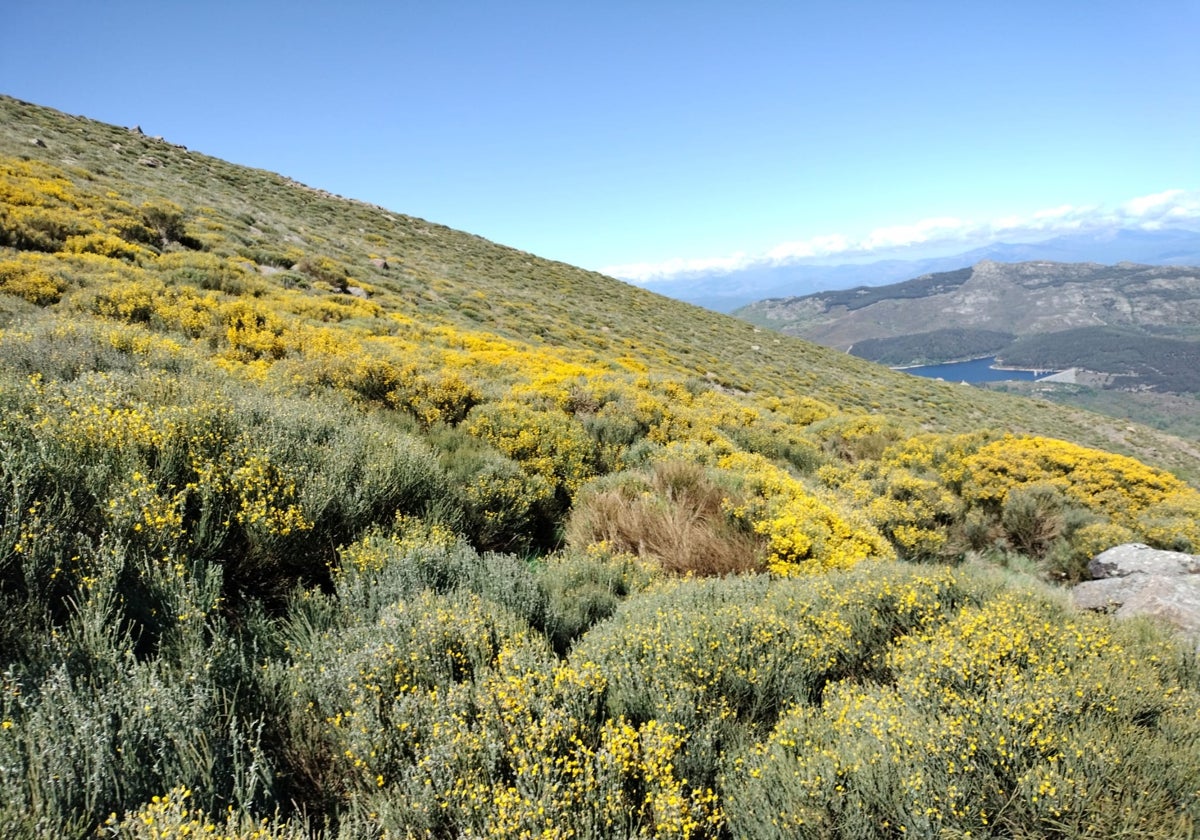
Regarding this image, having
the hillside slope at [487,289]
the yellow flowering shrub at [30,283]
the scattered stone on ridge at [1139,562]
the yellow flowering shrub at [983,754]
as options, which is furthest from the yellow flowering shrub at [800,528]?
the hillside slope at [487,289]

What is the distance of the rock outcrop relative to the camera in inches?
191

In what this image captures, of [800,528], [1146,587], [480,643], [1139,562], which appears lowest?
[1139,562]

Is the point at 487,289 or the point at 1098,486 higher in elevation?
the point at 487,289

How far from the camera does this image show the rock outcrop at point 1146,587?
4852 millimetres

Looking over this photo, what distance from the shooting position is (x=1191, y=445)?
34.9 meters

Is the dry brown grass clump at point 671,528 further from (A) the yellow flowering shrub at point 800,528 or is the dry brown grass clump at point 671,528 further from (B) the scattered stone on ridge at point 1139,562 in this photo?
(B) the scattered stone on ridge at point 1139,562

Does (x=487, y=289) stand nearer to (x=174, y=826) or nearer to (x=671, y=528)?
(x=671, y=528)

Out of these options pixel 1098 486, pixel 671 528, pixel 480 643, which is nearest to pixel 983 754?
pixel 480 643

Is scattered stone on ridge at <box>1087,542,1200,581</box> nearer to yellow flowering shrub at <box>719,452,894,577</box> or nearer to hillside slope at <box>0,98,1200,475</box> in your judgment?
yellow flowering shrub at <box>719,452,894,577</box>

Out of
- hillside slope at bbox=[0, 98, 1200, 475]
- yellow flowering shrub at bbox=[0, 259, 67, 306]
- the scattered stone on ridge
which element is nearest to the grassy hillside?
the scattered stone on ridge

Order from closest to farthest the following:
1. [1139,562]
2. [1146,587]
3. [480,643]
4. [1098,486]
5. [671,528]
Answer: [480,643] → [671,528] → [1146,587] → [1139,562] → [1098,486]

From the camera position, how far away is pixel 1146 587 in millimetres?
5473

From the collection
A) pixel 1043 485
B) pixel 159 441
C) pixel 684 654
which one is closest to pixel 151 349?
pixel 159 441

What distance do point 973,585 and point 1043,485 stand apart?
283 inches
